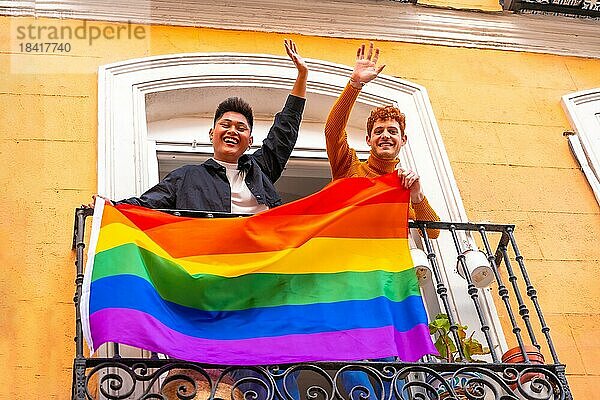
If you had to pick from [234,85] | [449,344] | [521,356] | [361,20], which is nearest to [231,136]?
[234,85]

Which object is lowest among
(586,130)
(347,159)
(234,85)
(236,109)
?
(347,159)

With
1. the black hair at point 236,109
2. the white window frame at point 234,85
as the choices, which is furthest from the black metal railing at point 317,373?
the black hair at point 236,109

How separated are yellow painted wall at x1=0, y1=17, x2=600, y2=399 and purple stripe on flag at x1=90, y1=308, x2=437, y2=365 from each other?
2.76ft

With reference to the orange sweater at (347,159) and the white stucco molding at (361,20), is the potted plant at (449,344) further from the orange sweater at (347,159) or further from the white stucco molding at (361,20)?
the white stucco molding at (361,20)

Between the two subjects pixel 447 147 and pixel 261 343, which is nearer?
pixel 261 343

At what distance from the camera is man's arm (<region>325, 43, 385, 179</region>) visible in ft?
18.5

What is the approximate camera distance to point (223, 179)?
5555 mm

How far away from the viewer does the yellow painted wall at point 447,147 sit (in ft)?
17.7

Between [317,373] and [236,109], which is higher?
[236,109]

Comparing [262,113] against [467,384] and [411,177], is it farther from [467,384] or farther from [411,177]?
[467,384]

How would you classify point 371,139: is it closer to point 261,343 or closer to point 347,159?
point 347,159

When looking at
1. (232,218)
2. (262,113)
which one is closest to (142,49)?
(262,113)

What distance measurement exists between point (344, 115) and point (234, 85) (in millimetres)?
1470

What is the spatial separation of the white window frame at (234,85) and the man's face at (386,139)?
78cm
